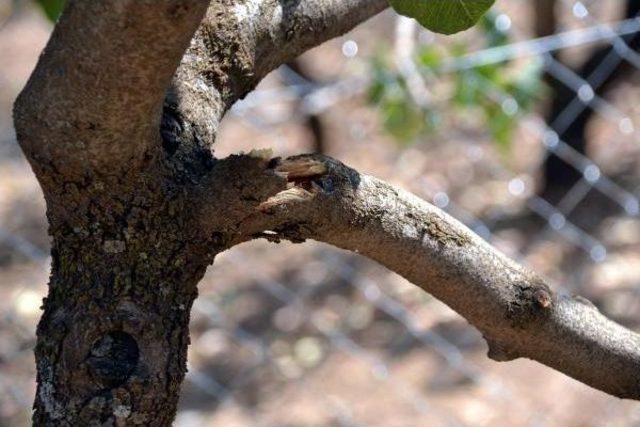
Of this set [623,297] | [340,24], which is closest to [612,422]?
[623,297]

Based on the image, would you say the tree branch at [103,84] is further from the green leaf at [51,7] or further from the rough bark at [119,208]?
the green leaf at [51,7]

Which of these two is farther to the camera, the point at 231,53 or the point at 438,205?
the point at 438,205

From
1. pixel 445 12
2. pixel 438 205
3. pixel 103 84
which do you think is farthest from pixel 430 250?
pixel 438 205

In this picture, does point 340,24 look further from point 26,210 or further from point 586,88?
point 26,210

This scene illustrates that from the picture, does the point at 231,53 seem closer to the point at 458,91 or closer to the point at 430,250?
the point at 430,250

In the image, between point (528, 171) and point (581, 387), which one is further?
point (528, 171)

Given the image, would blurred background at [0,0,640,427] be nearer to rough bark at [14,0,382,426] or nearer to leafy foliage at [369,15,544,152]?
leafy foliage at [369,15,544,152]
